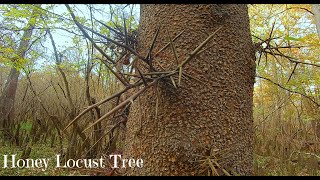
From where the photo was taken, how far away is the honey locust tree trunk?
93 cm

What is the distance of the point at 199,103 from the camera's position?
3.13 feet

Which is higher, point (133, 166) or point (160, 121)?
point (160, 121)

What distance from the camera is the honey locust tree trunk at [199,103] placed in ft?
3.04

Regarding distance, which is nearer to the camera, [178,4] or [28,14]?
[178,4]

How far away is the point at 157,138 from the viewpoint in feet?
3.12

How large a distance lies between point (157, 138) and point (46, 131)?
176 inches

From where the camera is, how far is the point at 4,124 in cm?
508

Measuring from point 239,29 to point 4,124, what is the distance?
5.19 meters
